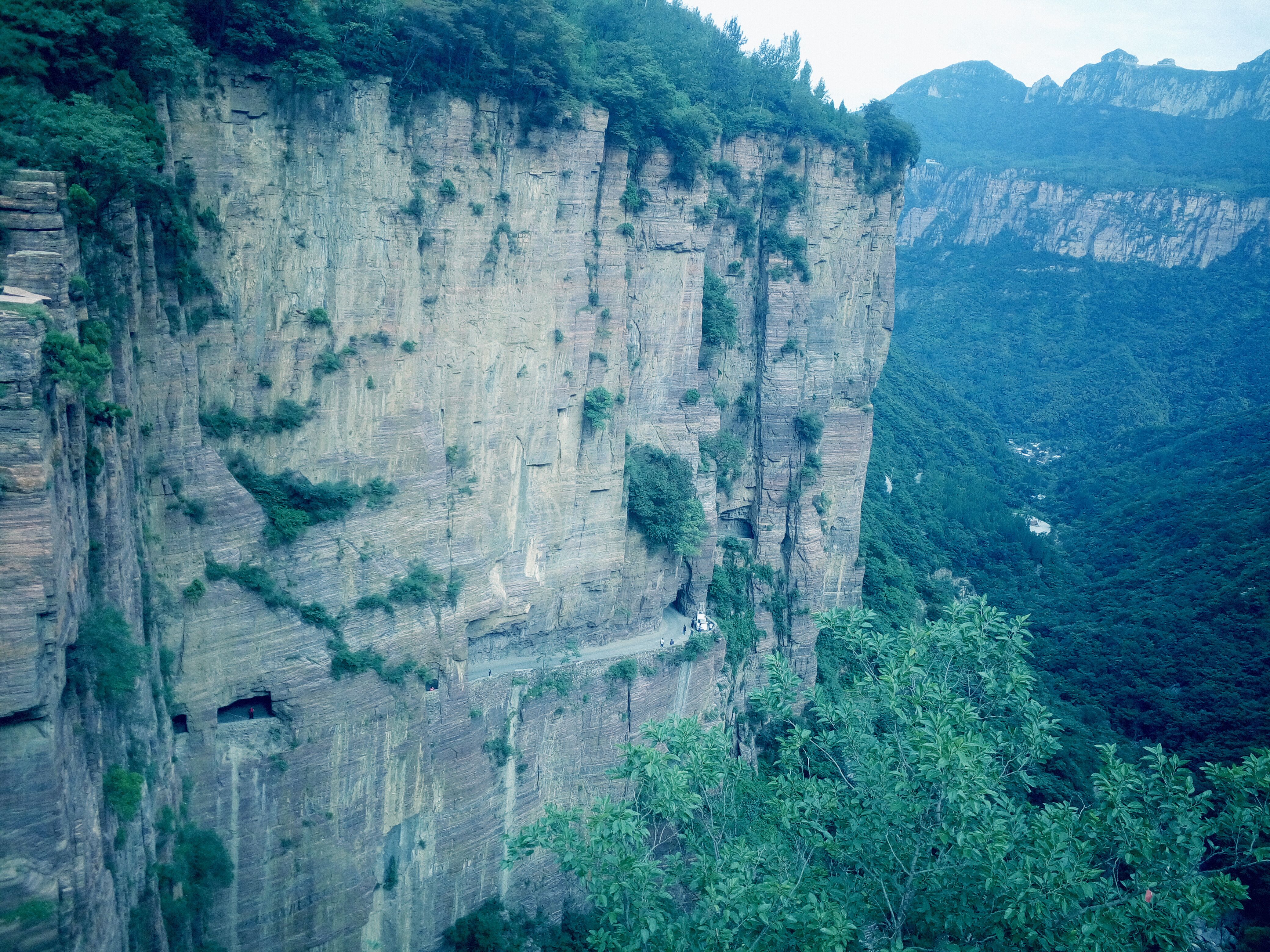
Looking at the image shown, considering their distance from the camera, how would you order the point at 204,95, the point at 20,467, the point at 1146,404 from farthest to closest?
the point at 1146,404, the point at 204,95, the point at 20,467

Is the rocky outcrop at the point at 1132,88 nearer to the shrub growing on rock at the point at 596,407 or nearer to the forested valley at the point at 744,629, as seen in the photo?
the forested valley at the point at 744,629

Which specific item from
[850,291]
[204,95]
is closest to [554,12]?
[204,95]

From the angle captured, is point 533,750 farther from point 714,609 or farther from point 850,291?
point 850,291

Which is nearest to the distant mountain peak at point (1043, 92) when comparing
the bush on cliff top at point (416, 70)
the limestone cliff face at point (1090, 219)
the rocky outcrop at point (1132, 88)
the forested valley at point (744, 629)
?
the rocky outcrop at point (1132, 88)

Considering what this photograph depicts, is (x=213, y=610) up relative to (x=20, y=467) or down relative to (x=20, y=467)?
down

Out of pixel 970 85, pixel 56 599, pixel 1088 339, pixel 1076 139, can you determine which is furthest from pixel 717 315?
pixel 970 85

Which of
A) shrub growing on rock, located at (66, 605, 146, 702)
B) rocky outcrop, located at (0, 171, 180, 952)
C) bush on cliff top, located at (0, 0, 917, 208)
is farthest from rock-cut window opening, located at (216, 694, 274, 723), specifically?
bush on cliff top, located at (0, 0, 917, 208)

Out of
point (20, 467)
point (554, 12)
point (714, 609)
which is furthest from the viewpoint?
point (714, 609)
